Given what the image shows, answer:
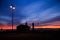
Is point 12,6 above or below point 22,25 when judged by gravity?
above

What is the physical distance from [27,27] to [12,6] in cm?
1991

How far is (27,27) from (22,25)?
2.16 meters

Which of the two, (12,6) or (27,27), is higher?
(12,6)

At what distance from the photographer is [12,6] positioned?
3909 centimetres

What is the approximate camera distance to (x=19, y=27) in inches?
2276

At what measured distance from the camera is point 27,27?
57.5 meters

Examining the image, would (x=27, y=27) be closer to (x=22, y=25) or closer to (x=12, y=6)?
(x=22, y=25)

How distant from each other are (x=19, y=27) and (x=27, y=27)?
3.22 metres

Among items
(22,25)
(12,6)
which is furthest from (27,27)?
(12,6)

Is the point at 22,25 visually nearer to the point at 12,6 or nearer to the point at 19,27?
the point at 19,27

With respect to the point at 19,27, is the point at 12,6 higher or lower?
higher

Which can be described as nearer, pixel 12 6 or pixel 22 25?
pixel 12 6

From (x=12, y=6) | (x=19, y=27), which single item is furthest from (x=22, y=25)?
(x=12, y=6)

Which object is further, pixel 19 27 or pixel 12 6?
pixel 19 27
